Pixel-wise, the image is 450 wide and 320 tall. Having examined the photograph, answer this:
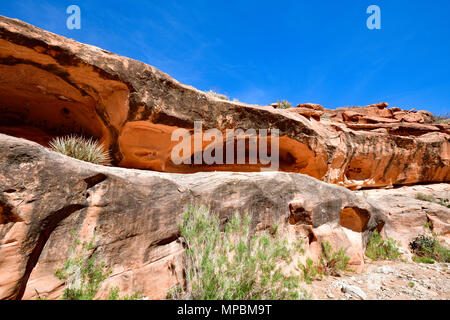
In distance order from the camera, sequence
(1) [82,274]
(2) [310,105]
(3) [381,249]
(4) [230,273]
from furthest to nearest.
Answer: (2) [310,105]
(3) [381,249]
(4) [230,273]
(1) [82,274]

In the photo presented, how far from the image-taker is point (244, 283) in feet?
8.77

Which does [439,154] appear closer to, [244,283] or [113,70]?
[244,283]

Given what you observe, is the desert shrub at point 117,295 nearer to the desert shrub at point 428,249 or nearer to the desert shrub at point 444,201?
the desert shrub at point 428,249

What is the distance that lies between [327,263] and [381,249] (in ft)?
7.55

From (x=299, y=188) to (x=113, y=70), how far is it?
472cm

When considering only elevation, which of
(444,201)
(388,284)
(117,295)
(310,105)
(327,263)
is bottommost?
(388,284)

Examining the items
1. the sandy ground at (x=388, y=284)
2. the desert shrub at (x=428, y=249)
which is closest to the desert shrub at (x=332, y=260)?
the sandy ground at (x=388, y=284)

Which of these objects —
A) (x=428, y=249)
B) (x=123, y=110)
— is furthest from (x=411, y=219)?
(x=123, y=110)

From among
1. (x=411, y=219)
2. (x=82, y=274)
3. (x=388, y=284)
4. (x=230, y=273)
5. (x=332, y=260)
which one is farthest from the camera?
(x=411, y=219)

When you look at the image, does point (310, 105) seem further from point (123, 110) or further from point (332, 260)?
point (123, 110)

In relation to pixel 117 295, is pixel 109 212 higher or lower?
higher

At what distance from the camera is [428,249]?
5695mm

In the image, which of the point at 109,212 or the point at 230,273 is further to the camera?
the point at 109,212

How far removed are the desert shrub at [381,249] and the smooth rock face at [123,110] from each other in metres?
3.02
